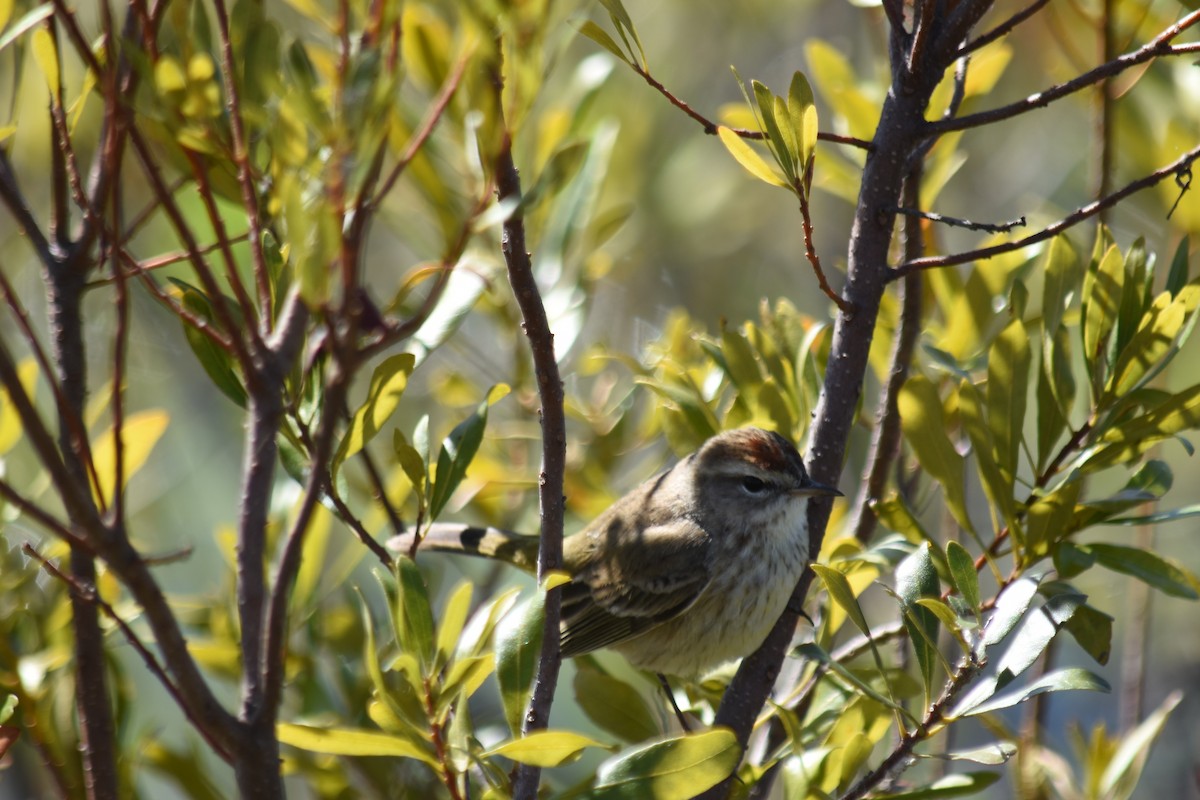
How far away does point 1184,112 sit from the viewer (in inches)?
138

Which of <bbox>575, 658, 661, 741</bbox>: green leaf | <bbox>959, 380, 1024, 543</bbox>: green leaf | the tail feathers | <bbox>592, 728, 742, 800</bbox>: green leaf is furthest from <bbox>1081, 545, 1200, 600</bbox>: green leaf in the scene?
the tail feathers

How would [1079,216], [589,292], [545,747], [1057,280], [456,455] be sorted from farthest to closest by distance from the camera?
1. [589,292]
2. [1057,280]
3. [456,455]
4. [1079,216]
5. [545,747]

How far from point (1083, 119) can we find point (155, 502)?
4964 millimetres

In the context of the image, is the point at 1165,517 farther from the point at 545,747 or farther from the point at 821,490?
the point at 545,747

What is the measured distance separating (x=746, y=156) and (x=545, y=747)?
3.41ft

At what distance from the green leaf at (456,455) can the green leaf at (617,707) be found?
636 millimetres

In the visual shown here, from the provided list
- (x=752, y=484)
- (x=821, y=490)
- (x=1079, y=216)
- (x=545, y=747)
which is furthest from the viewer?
(x=752, y=484)

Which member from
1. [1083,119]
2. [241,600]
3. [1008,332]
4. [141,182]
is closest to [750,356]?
[1008,332]

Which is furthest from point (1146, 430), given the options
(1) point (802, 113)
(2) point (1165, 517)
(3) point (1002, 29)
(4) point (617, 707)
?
(4) point (617, 707)

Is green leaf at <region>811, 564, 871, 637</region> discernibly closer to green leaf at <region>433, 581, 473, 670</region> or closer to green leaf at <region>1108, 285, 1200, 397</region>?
green leaf at <region>433, 581, 473, 670</region>

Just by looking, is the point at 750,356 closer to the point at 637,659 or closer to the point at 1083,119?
the point at 637,659

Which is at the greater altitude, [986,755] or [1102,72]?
[1102,72]

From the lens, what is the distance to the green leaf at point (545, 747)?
170cm

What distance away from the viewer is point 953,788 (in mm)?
2164
